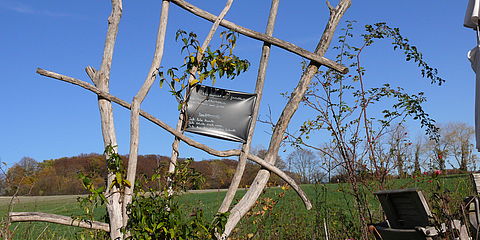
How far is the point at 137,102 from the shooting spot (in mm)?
4609

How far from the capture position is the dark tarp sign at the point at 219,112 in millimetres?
4824

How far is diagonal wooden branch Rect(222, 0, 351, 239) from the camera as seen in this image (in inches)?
195

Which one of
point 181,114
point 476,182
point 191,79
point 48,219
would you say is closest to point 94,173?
point 48,219

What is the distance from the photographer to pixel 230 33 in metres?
4.87

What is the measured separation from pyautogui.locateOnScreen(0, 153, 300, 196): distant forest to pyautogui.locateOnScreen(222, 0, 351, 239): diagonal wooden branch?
458 mm

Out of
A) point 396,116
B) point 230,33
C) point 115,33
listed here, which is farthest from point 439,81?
point 115,33

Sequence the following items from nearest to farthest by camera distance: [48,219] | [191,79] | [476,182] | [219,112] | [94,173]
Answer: [476,182]
[48,219]
[94,173]
[191,79]
[219,112]

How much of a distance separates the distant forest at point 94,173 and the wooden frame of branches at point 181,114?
19 cm

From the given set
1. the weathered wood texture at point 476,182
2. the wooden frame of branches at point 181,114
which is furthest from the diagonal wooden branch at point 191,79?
the weathered wood texture at point 476,182

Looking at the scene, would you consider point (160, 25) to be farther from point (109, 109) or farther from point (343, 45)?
point (343, 45)

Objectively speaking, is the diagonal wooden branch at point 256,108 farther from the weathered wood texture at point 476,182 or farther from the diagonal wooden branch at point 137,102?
the weathered wood texture at point 476,182

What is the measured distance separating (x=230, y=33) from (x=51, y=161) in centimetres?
1341

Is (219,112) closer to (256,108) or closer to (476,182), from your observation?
(256,108)

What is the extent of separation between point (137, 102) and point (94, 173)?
2.52 ft
